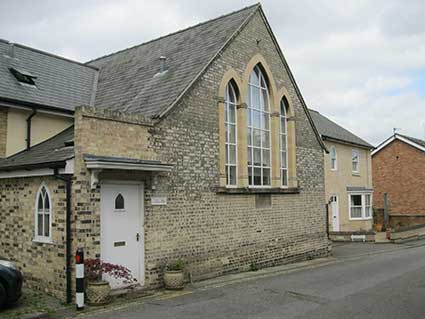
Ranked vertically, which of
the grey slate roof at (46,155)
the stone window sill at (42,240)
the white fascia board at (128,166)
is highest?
the grey slate roof at (46,155)

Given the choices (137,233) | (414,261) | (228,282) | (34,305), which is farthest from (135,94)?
(414,261)

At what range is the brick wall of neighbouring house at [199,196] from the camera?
11.0 m

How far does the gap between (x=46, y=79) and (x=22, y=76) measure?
1331 mm

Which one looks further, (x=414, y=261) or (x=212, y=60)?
(x=414, y=261)

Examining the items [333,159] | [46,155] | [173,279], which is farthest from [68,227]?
[333,159]

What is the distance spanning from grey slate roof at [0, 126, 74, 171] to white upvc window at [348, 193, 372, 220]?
2137 cm

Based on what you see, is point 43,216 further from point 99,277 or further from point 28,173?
point 99,277

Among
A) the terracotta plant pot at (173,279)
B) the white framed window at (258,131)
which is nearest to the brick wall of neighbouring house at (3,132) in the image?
the terracotta plant pot at (173,279)

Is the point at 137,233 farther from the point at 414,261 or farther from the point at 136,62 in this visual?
the point at 414,261

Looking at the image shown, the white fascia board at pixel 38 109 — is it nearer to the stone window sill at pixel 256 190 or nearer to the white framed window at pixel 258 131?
the stone window sill at pixel 256 190

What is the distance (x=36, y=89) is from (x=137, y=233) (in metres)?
6.91

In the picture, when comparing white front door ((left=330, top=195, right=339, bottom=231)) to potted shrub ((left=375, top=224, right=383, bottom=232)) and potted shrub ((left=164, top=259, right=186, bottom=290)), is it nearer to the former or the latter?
potted shrub ((left=375, top=224, right=383, bottom=232))

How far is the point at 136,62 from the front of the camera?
1889 centimetres

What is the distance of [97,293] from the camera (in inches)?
396
